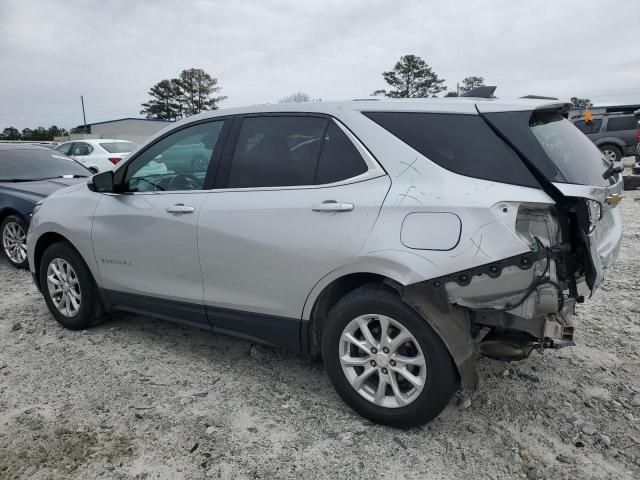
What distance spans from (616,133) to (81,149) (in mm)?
16731

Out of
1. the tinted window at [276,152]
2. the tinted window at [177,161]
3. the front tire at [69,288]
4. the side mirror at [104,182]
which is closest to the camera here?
the tinted window at [276,152]

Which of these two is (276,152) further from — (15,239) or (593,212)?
(15,239)

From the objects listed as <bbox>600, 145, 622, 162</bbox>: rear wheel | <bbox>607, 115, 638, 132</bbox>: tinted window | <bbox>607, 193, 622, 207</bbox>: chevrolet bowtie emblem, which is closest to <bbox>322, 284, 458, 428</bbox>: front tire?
<bbox>607, 193, 622, 207</bbox>: chevrolet bowtie emblem

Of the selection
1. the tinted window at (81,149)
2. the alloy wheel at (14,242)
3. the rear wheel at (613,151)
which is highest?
the tinted window at (81,149)

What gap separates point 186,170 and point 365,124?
1431 millimetres

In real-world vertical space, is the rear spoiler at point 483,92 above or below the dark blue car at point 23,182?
above

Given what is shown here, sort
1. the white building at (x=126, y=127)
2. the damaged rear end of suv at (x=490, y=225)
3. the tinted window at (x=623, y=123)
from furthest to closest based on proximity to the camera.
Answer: the white building at (x=126, y=127) < the tinted window at (x=623, y=123) < the damaged rear end of suv at (x=490, y=225)

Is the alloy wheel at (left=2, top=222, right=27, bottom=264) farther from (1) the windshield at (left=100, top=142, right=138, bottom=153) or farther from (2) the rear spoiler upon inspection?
(1) the windshield at (left=100, top=142, right=138, bottom=153)

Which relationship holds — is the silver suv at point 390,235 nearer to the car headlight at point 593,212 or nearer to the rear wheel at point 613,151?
the car headlight at point 593,212

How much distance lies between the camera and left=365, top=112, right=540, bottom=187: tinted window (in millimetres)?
2369

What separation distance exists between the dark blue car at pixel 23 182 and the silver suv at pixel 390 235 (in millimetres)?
3507

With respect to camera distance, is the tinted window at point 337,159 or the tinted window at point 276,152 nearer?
the tinted window at point 337,159

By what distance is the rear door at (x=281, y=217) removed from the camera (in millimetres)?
2662

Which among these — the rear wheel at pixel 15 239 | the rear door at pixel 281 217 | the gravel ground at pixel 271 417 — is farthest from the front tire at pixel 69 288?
the rear wheel at pixel 15 239
